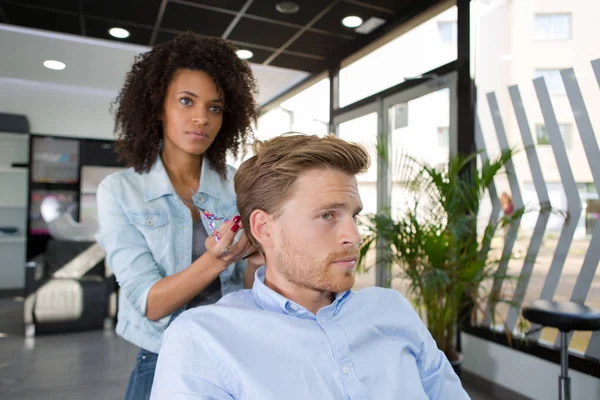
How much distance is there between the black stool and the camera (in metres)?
2.19

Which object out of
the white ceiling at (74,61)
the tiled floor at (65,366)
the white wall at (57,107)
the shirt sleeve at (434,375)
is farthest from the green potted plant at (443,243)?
the white wall at (57,107)

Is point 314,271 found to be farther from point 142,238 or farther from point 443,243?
point 443,243

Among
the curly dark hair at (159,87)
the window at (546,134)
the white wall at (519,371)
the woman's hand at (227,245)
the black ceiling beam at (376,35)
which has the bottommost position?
the white wall at (519,371)

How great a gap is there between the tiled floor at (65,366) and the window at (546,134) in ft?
6.10

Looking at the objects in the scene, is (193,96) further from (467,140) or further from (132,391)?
(467,140)

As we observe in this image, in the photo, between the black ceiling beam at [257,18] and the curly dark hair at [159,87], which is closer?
the curly dark hair at [159,87]

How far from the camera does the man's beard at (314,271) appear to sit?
1087 mm

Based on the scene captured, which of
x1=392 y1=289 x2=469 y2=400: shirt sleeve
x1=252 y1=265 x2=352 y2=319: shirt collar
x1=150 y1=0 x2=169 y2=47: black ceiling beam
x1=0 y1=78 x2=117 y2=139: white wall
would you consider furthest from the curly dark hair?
x1=0 y1=78 x2=117 y2=139: white wall

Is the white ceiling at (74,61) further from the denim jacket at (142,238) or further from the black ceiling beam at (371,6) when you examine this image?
the denim jacket at (142,238)

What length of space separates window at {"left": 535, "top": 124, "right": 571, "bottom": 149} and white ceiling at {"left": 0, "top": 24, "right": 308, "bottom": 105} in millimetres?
3554

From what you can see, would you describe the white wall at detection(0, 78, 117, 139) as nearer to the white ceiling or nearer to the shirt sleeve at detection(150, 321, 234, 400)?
the white ceiling

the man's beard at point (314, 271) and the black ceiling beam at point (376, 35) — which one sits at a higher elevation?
the black ceiling beam at point (376, 35)

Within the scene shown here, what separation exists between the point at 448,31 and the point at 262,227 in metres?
3.31

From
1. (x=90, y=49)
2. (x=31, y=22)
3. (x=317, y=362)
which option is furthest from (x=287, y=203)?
(x=90, y=49)
